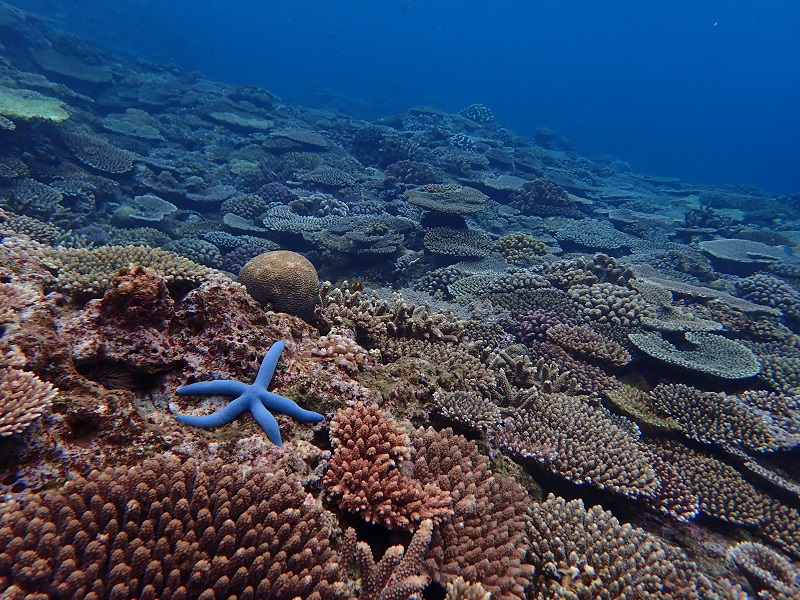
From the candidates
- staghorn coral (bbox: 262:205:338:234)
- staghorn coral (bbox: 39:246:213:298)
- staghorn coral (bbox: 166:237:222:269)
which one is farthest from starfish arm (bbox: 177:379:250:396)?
staghorn coral (bbox: 262:205:338:234)

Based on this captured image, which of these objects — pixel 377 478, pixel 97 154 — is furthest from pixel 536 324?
pixel 97 154

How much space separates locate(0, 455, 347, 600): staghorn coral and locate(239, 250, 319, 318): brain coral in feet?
7.67

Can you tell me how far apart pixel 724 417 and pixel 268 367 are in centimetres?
549

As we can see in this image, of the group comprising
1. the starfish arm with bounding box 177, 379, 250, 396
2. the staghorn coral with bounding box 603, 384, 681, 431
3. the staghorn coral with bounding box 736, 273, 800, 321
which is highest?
the staghorn coral with bounding box 736, 273, 800, 321

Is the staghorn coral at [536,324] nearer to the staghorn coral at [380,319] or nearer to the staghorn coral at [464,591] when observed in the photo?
the staghorn coral at [380,319]

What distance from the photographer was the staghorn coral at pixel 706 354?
5.60 m

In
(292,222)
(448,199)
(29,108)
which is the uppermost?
(448,199)

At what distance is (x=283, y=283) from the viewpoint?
4379 millimetres

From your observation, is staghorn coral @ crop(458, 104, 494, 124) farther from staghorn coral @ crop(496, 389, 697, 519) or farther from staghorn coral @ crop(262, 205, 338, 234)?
staghorn coral @ crop(496, 389, 697, 519)

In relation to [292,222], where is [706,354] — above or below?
above

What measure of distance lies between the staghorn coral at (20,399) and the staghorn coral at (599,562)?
3407mm

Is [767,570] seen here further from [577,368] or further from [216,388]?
[216,388]

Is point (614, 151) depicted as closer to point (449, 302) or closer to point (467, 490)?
point (449, 302)

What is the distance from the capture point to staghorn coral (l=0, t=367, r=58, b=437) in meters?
2.01
